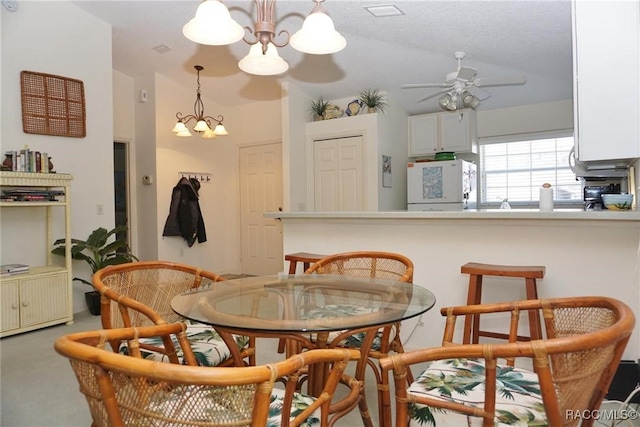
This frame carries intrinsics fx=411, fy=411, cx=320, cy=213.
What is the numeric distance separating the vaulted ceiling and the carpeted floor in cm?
286

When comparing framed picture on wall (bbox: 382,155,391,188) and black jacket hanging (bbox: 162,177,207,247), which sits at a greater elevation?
framed picture on wall (bbox: 382,155,391,188)

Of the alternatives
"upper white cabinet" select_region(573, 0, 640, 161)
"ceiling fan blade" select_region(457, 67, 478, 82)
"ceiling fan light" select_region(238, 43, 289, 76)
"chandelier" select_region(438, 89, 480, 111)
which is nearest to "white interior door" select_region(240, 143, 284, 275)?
"chandelier" select_region(438, 89, 480, 111)

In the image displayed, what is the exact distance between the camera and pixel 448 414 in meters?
1.16

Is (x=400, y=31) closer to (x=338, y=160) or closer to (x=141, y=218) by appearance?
(x=338, y=160)

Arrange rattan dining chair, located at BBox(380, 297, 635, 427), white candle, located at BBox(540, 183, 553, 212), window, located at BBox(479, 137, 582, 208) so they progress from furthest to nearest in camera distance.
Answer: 1. window, located at BBox(479, 137, 582, 208)
2. white candle, located at BBox(540, 183, 553, 212)
3. rattan dining chair, located at BBox(380, 297, 635, 427)

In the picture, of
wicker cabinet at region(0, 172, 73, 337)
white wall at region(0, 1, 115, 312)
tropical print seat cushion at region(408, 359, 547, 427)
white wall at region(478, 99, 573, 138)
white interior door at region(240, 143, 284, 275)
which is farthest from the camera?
white interior door at region(240, 143, 284, 275)

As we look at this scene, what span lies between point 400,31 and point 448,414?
3481 millimetres

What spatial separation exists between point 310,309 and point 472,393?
0.63m

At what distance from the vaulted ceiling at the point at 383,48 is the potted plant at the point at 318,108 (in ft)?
0.34

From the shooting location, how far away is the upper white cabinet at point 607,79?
6.76 feet

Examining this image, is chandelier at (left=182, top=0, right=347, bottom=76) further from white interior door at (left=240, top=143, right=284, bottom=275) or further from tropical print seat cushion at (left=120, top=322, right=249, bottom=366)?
white interior door at (left=240, top=143, right=284, bottom=275)

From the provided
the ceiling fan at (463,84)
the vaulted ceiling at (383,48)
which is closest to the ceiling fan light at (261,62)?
the vaulted ceiling at (383,48)

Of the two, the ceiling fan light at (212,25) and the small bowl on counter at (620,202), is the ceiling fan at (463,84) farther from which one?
the ceiling fan light at (212,25)

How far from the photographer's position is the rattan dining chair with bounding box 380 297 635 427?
938 millimetres
